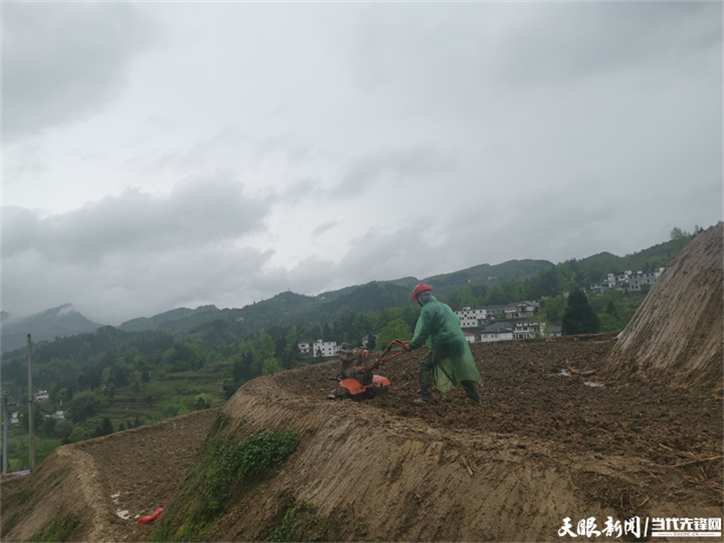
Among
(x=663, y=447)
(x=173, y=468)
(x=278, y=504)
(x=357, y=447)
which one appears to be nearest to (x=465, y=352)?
(x=357, y=447)

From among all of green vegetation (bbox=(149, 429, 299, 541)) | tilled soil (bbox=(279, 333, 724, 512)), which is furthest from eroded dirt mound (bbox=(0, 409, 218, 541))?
tilled soil (bbox=(279, 333, 724, 512))

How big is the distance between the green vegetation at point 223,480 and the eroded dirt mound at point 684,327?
734 cm

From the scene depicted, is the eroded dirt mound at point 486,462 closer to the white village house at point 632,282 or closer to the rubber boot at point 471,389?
the rubber boot at point 471,389

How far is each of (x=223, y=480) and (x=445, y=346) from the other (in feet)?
15.6

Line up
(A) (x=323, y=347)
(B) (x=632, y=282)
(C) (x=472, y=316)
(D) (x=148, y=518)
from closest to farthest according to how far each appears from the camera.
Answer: (D) (x=148, y=518)
(B) (x=632, y=282)
(C) (x=472, y=316)
(A) (x=323, y=347)

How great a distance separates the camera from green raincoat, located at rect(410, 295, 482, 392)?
7.59m

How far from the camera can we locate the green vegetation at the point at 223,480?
23.4 ft

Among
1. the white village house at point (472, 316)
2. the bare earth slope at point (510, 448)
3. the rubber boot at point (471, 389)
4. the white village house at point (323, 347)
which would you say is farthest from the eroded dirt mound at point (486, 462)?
the white village house at point (323, 347)

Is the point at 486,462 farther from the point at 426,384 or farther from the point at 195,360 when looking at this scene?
the point at 195,360

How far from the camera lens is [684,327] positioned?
28.0 ft

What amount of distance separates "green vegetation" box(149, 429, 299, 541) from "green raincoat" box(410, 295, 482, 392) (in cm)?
285

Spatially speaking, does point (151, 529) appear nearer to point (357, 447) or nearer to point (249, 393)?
point (249, 393)

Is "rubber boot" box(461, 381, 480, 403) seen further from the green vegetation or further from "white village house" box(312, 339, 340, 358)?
"white village house" box(312, 339, 340, 358)

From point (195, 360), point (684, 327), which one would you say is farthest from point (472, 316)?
point (684, 327)
